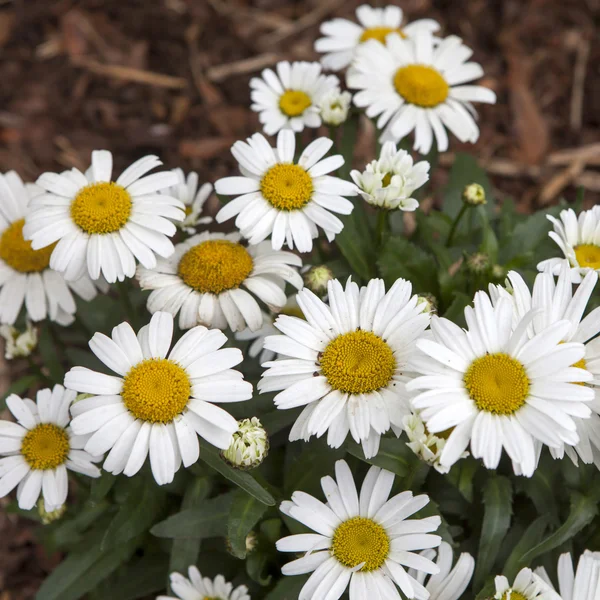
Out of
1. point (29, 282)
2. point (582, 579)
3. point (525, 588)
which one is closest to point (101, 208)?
point (29, 282)

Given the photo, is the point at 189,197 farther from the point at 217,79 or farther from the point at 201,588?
the point at 217,79

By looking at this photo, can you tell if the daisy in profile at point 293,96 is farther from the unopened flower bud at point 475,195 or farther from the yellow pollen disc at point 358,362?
the yellow pollen disc at point 358,362

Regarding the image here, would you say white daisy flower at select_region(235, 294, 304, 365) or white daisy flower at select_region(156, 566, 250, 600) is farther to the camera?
white daisy flower at select_region(235, 294, 304, 365)

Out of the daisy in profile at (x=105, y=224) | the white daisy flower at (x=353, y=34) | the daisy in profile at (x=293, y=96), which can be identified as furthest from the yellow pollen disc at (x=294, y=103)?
the daisy in profile at (x=105, y=224)

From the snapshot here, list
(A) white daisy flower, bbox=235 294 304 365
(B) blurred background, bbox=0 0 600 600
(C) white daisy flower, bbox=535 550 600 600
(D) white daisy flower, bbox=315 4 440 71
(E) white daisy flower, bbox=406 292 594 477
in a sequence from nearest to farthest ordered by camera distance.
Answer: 1. (E) white daisy flower, bbox=406 292 594 477
2. (C) white daisy flower, bbox=535 550 600 600
3. (A) white daisy flower, bbox=235 294 304 365
4. (D) white daisy flower, bbox=315 4 440 71
5. (B) blurred background, bbox=0 0 600 600

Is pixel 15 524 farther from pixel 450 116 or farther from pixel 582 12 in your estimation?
pixel 582 12

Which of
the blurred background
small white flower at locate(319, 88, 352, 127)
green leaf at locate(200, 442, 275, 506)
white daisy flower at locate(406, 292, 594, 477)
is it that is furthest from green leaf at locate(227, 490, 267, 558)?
the blurred background

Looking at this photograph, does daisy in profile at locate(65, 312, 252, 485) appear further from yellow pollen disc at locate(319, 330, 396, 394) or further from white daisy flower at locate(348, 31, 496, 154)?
white daisy flower at locate(348, 31, 496, 154)
